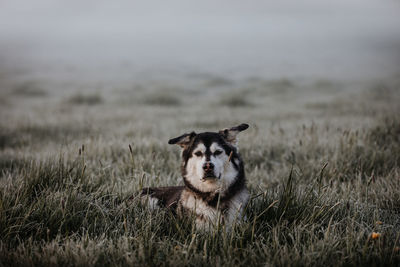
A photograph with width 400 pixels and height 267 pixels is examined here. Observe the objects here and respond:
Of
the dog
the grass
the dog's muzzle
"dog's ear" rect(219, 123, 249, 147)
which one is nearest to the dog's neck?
the dog

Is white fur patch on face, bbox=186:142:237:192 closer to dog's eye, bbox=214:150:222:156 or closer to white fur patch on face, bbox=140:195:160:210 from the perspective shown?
dog's eye, bbox=214:150:222:156

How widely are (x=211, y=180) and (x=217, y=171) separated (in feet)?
0.45

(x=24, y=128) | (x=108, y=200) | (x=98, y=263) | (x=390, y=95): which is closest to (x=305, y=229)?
(x=98, y=263)

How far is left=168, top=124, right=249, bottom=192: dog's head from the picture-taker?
2600mm

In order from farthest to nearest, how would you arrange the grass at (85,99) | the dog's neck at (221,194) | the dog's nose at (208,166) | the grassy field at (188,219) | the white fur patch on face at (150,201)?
the grass at (85,99), the white fur patch on face at (150,201), the dog's neck at (221,194), the dog's nose at (208,166), the grassy field at (188,219)

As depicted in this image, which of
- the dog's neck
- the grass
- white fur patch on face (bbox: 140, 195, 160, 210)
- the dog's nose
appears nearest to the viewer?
the dog's nose

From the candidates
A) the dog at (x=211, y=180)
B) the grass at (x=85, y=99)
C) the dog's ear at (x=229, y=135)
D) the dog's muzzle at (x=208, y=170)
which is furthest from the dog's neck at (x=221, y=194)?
the grass at (x=85, y=99)

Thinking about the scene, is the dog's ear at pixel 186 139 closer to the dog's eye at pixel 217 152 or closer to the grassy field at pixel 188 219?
the dog's eye at pixel 217 152

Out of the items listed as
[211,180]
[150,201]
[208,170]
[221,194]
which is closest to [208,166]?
[208,170]

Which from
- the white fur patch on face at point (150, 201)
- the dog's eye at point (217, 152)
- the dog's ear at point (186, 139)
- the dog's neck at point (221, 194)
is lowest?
the white fur patch on face at point (150, 201)

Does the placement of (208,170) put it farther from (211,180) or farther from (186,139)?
(186,139)

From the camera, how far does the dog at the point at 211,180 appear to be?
2.59 m

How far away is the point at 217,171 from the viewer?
2590 mm

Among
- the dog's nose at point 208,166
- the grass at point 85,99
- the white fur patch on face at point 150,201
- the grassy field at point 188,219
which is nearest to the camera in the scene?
the grassy field at point 188,219
